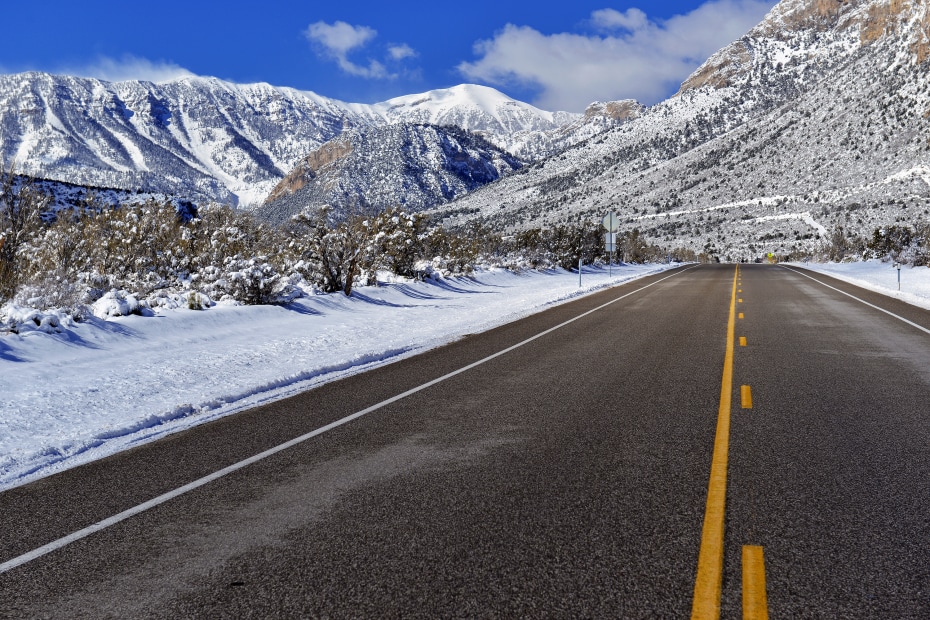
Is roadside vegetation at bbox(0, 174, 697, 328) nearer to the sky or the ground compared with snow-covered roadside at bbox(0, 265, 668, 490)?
nearer to the sky

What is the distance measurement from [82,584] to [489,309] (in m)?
17.3

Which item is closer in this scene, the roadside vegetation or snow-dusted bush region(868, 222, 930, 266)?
the roadside vegetation

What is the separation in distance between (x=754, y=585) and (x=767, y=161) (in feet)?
385

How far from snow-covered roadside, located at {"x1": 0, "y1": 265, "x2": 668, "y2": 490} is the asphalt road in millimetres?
657

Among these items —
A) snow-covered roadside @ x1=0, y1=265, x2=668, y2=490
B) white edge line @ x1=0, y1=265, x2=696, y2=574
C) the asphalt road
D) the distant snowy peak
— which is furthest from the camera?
the distant snowy peak

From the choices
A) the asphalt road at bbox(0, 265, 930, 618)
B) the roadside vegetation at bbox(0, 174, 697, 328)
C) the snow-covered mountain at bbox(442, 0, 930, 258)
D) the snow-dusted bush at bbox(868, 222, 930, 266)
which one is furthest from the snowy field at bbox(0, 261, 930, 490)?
the snow-covered mountain at bbox(442, 0, 930, 258)

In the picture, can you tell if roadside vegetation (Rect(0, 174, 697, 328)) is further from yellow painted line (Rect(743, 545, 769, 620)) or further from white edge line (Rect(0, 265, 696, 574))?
yellow painted line (Rect(743, 545, 769, 620))

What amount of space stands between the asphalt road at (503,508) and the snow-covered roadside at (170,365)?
0.66 meters

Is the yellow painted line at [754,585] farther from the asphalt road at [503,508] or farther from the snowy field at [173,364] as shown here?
the snowy field at [173,364]

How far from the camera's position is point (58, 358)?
10.2 metres

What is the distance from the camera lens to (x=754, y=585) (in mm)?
3541

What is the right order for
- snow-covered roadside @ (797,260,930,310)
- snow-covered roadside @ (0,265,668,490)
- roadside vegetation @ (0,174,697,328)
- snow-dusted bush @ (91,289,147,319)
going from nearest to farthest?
snow-covered roadside @ (0,265,668,490) < snow-dusted bush @ (91,289,147,319) < roadside vegetation @ (0,174,697,328) < snow-covered roadside @ (797,260,930,310)

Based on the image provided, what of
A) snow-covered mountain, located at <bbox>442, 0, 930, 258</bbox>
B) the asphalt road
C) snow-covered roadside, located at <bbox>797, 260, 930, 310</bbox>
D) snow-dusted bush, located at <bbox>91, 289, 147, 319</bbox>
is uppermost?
snow-covered mountain, located at <bbox>442, 0, 930, 258</bbox>

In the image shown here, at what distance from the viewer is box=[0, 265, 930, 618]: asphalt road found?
11.6 ft
